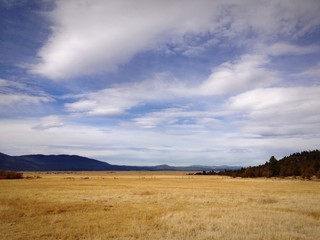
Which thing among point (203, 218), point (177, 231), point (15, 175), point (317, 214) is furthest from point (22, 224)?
point (15, 175)

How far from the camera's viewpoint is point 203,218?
81.8ft

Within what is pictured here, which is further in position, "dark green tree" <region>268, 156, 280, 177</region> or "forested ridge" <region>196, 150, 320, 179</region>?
"dark green tree" <region>268, 156, 280, 177</region>

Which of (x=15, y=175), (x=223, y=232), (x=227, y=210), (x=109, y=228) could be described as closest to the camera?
(x=223, y=232)

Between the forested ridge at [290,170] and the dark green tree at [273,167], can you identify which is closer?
the forested ridge at [290,170]

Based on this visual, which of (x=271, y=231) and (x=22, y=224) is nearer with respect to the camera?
(x=271, y=231)

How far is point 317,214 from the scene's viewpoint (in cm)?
2811

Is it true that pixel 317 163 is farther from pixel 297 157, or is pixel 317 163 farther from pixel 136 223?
pixel 136 223

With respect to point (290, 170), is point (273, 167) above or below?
above

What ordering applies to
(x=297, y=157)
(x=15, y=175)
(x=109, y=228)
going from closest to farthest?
(x=109, y=228) → (x=15, y=175) → (x=297, y=157)

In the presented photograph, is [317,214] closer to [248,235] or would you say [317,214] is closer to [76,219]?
[248,235]

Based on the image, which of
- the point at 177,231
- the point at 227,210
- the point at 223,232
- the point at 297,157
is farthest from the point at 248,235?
the point at 297,157

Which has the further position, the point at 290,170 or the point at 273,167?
the point at 273,167

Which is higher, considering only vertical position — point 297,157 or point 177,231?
point 297,157

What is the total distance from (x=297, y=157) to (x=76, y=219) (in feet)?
631
